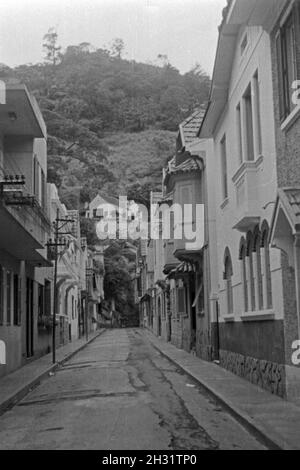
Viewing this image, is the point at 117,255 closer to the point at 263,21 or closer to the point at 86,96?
the point at 86,96

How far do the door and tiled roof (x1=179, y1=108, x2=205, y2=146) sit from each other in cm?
794

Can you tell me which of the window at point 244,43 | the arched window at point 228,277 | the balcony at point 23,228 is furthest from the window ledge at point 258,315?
the window at point 244,43

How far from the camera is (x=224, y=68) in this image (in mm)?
17281

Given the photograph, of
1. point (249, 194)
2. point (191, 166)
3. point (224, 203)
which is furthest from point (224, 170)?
point (249, 194)

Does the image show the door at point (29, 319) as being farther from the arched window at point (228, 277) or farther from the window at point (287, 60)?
the window at point (287, 60)

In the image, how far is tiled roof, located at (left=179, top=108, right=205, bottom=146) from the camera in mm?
25250

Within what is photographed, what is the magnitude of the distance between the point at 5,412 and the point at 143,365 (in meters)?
10.2

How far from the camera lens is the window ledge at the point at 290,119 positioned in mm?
11246

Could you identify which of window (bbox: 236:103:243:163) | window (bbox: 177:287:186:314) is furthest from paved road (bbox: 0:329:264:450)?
window (bbox: 177:287:186:314)

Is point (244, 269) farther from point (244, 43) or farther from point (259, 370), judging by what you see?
point (244, 43)

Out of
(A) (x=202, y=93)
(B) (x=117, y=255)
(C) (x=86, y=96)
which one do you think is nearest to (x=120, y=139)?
(C) (x=86, y=96)

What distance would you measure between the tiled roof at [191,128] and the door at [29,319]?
794 centimetres

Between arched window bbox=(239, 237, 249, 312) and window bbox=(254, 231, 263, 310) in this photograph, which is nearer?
window bbox=(254, 231, 263, 310)

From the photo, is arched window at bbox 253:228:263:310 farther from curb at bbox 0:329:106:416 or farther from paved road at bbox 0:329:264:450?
curb at bbox 0:329:106:416
